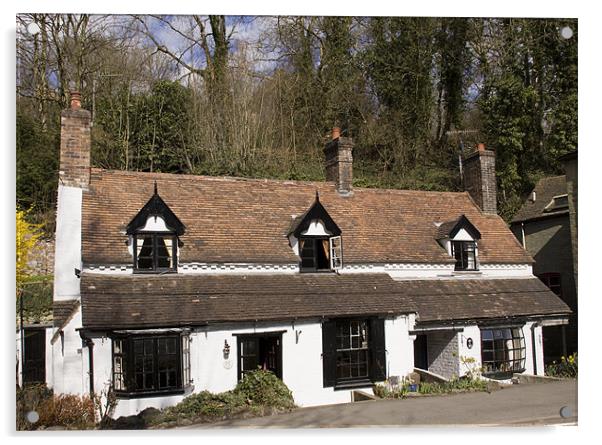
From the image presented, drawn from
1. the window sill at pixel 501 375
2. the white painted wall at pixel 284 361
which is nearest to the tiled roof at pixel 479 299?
the white painted wall at pixel 284 361

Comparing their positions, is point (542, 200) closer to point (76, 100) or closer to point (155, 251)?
point (155, 251)

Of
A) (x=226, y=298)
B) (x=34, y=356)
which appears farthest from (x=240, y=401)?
(x=34, y=356)

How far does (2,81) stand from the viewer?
9031mm

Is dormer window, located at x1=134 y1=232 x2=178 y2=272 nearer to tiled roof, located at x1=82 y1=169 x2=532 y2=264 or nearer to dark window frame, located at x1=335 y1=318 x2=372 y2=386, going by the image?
tiled roof, located at x1=82 y1=169 x2=532 y2=264

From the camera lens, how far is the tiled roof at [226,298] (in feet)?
33.2

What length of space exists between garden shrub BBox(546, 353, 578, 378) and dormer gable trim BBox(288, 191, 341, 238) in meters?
5.19

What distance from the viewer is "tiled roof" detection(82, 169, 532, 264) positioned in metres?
11.7

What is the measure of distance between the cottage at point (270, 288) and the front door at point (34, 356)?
0.78ft

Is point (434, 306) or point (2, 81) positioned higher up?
point (2, 81)

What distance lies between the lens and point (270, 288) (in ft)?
38.3

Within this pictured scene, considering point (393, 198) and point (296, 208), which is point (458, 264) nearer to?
point (393, 198)

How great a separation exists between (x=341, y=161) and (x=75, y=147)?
20.7 feet
